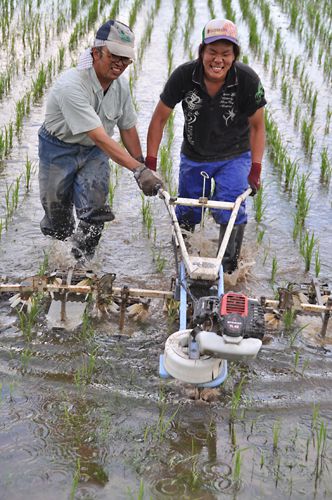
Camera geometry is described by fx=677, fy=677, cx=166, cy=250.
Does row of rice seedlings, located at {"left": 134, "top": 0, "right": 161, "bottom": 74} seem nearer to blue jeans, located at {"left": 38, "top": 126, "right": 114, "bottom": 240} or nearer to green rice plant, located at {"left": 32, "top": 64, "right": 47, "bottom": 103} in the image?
green rice plant, located at {"left": 32, "top": 64, "right": 47, "bottom": 103}

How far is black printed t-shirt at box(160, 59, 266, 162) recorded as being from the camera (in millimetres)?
3723

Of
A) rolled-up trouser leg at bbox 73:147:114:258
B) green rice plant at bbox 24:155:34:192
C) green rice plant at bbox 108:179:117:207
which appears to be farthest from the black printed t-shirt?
green rice plant at bbox 24:155:34:192

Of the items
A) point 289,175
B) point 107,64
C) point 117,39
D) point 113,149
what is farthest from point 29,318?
point 289,175

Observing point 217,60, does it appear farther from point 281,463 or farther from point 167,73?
point 167,73

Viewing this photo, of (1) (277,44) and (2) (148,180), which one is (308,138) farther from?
(1) (277,44)

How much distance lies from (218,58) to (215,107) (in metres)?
0.34

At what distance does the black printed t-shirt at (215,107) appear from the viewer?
372 centimetres

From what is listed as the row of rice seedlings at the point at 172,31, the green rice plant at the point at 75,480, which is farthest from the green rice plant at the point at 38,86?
the green rice plant at the point at 75,480

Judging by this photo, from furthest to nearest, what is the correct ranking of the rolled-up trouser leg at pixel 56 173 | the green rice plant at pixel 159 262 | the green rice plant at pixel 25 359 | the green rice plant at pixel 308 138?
the green rice plant at pixel 308 138 < the green rice plant at pixel 159 262 < the rolled-up trouser leg at pixel 56 173 < the green rice plant at pixel 25 359

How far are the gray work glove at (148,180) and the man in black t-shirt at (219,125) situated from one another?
0.45m

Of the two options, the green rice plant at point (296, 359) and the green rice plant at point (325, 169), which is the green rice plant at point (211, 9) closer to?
the green rice plant at point (325, 169)

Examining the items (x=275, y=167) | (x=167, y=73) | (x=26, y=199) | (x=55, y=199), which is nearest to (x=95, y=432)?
(x=55, y=199)

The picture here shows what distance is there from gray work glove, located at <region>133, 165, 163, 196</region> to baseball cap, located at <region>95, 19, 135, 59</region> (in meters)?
0.58

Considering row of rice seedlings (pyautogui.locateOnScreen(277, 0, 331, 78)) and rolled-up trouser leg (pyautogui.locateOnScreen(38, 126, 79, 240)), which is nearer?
rolled-up trouser leg (pyautogui.locateOnScreen(38, 126, 79, 240))
